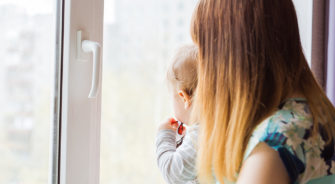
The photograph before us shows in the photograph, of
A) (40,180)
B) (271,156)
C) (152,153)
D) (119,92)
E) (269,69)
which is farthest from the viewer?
(152,153)

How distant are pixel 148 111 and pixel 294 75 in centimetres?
63

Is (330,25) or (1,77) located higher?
(330,25)

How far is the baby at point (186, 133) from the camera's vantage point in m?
0.90

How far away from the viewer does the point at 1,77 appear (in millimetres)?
785

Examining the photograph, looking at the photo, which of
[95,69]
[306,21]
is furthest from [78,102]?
[306,21]

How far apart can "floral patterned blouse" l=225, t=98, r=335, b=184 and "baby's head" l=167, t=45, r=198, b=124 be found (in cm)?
26

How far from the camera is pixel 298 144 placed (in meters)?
0.68

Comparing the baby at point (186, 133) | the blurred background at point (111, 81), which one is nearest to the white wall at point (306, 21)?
the blurred background at point (111, 81)

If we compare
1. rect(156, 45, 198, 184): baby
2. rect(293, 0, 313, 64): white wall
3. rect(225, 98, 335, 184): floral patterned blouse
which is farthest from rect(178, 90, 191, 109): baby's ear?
rect(293, 0, 313, 64): white wall

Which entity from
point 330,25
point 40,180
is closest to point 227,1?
point 40,180

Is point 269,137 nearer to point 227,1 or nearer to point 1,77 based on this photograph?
point 227,1

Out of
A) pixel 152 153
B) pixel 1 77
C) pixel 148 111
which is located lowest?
pixel 152 153

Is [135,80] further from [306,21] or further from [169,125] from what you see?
[306,21]

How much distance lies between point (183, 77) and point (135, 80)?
1.19ft
